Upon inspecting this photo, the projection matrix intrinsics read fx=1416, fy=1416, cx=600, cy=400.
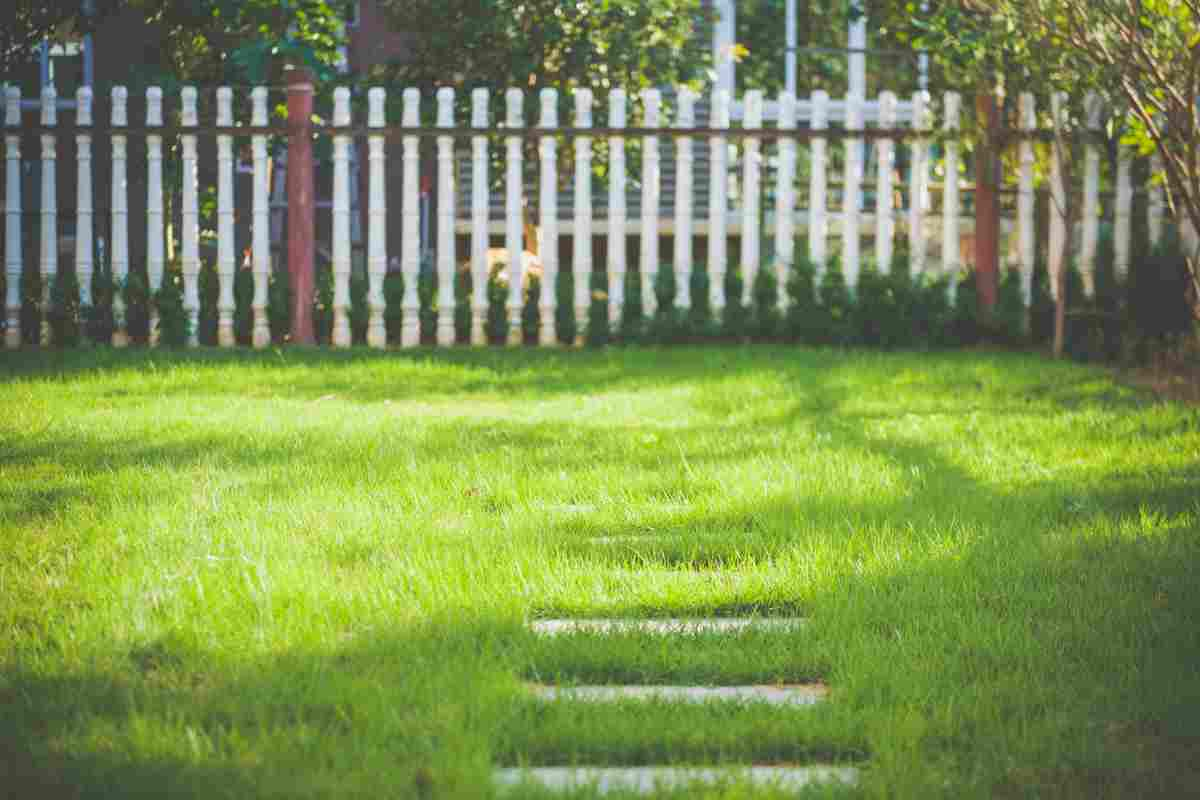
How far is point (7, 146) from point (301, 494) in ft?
17.8

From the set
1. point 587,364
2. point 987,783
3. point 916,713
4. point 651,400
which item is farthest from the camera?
point 587,364

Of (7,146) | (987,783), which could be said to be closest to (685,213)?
(7,146)

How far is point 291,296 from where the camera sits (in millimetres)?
8688

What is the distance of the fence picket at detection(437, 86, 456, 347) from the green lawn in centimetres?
255

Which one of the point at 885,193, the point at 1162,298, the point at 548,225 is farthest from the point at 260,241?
the point at 1162,298

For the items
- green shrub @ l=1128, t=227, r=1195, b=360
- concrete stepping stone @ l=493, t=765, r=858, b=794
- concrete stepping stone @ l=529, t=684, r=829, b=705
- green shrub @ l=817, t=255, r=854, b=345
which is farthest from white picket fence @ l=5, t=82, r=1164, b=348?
concrete stepping stone @ l=493, t=765, r=858, b=794

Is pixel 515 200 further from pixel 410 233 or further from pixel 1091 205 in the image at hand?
pixel 1091 205

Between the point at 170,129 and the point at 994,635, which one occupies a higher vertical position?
the point at 170,129

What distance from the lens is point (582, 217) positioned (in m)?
8.66

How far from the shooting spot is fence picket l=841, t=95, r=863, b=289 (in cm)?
873

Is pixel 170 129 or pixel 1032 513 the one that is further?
pixel 170 129

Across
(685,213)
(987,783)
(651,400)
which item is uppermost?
(685,213)

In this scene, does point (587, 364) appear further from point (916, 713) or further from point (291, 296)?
point (916, 713)

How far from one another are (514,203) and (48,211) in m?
2.85
